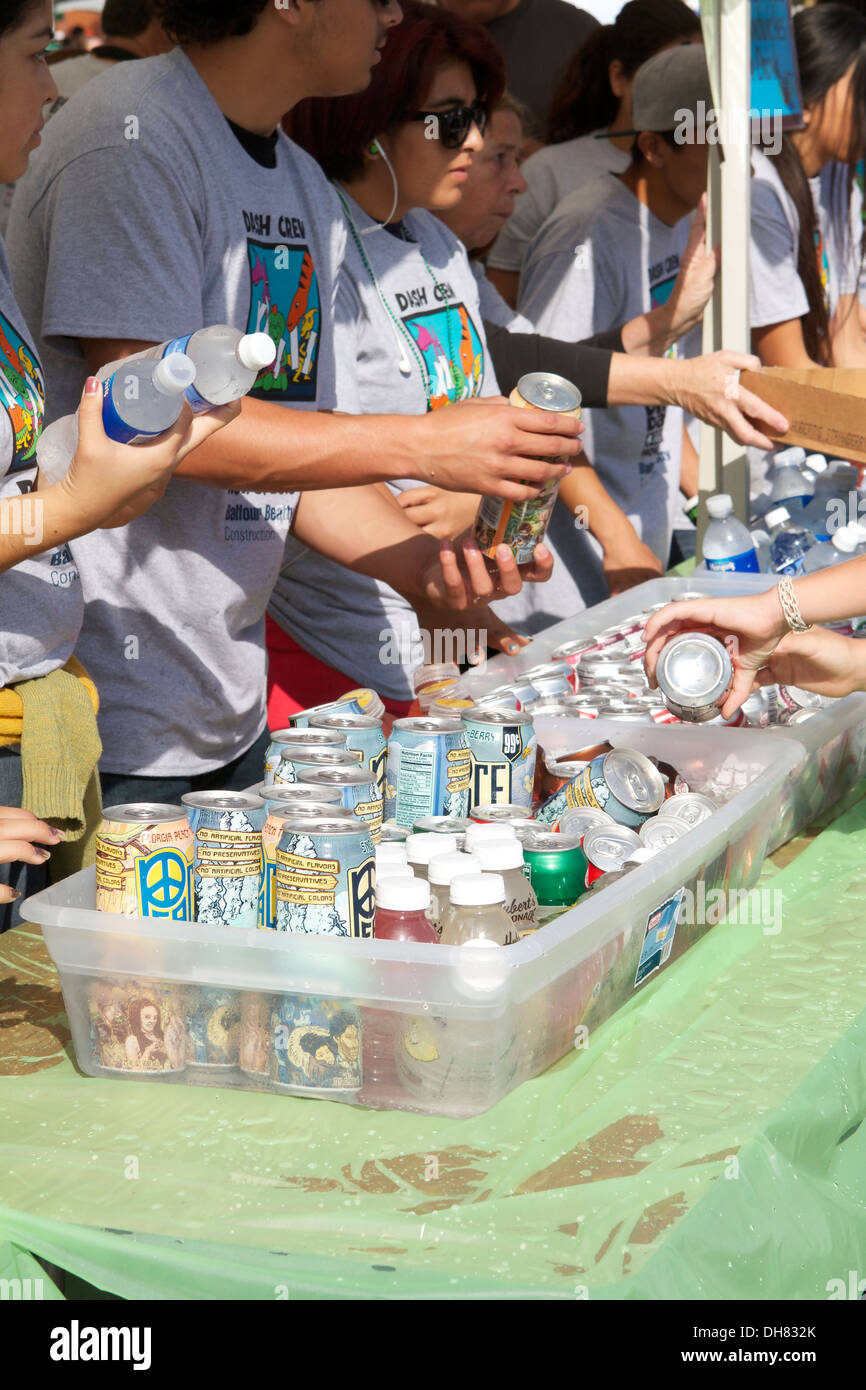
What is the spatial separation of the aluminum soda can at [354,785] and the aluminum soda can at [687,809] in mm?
368

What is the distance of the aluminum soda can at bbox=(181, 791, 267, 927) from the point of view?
4.40ft

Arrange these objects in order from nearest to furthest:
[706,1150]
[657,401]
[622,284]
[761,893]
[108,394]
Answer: [706,1150], [108,394], [761,893], [657,401], [622,284]

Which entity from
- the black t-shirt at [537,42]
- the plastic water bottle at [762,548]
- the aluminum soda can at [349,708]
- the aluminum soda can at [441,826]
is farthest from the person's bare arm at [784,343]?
the aluminum soda can at [441,826]

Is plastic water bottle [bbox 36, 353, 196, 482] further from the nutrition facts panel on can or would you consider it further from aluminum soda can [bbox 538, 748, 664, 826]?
aluminum soda can [bbox 538, 748, 664, 826]

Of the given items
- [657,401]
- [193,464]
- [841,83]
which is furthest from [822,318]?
[193,464]

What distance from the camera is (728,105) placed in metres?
3.04

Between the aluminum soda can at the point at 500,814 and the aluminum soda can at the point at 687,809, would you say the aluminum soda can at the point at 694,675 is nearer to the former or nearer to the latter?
the aluminum soda can at the point at 687,809

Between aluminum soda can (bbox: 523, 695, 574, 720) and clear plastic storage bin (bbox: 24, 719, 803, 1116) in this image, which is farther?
aluminum soda can (bbox: 523, 695, 574, 720)

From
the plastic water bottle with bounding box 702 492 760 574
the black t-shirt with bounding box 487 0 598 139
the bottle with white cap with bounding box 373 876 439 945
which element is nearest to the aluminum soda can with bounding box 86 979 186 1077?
the bottle with white cap with bounding box 373 876 439 945

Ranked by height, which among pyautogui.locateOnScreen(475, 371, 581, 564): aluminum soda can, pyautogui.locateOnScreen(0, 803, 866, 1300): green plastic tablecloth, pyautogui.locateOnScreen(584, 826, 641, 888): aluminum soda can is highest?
pyautogui.locateOnScreen(475, 371, 581, 564): aluminum soda can

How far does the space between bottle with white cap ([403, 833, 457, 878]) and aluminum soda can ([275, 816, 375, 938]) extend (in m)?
0.15

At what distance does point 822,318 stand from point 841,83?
0.64 m

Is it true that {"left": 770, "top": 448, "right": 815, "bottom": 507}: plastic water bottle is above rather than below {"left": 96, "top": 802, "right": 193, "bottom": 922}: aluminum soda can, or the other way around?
above
